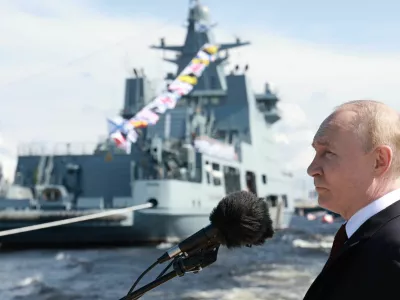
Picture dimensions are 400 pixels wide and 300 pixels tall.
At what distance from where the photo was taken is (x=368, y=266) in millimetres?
1303

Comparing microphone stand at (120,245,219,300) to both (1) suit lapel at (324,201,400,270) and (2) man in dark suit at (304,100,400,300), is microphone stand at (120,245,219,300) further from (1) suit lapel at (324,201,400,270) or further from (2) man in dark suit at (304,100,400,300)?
(1) suit lapel at (324,201,400,270)

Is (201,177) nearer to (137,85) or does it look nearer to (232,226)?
(137,85)

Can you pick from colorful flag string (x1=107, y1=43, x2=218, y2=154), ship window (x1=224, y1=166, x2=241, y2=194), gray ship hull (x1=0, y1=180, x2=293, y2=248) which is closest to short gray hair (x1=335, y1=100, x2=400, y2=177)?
colorful flag string (x1=107, y1=43, x2=218, y2=154)

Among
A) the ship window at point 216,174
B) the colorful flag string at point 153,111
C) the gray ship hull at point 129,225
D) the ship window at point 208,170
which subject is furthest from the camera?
the ship window at point 216,174

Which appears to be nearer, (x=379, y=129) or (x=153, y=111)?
(x=379, y=129)

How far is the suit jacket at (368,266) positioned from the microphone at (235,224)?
1.73 ft

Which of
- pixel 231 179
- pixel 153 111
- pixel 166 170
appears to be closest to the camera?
pixel 153 111

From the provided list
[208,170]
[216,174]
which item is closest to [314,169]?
[208,170]

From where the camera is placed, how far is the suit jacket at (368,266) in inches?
50.9

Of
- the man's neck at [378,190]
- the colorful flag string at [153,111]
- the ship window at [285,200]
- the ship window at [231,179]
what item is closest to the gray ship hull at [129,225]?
the colorful flag string at [153,111]

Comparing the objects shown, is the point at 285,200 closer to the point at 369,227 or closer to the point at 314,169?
the point at 314,169

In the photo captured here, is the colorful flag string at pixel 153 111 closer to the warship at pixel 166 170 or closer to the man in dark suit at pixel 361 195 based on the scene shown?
the warship at pixel 166 170

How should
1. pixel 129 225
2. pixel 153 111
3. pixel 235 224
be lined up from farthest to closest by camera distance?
1. pixel 129 225
2. pixel 153 111
3. pixel 235 224

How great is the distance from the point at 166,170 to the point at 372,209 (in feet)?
76.5
